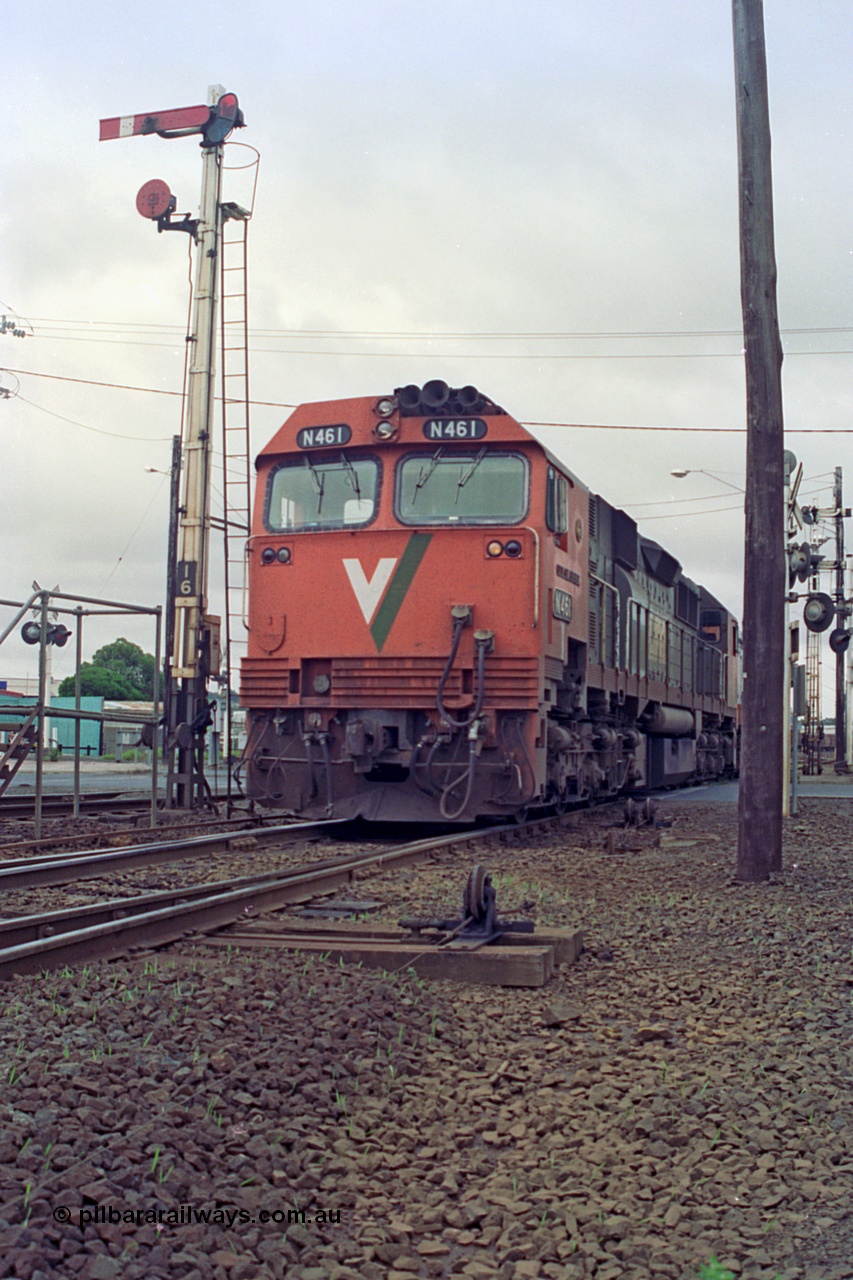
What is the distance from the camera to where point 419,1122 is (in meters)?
3.66

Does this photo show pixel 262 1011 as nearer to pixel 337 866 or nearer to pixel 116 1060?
pixel 116 1060

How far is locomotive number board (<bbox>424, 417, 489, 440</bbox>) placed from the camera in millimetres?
10906

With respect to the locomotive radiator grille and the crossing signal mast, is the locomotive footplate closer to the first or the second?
the locomotive radiator grille

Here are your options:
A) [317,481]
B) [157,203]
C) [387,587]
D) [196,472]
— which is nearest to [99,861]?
[387,587]

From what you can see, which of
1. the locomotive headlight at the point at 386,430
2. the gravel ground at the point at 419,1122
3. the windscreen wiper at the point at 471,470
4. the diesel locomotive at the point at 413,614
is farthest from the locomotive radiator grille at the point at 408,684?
the gravel ground at the point at 419,1122

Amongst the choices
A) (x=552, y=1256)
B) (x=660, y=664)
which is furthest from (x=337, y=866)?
(x=660, y=664)

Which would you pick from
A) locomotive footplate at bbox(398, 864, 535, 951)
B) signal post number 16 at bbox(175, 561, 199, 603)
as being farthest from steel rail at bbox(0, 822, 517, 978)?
signal post number 16 at bbox(175, 561, 199, 603)

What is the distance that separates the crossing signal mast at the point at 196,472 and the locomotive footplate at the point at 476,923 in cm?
890

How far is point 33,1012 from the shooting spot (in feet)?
13.5

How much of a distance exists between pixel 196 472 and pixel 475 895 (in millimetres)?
10353

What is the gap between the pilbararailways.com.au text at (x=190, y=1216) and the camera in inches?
106

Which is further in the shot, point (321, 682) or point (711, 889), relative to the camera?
point (321, 682)

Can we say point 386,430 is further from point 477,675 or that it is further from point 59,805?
point 59,805

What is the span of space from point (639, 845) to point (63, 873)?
5158mm
